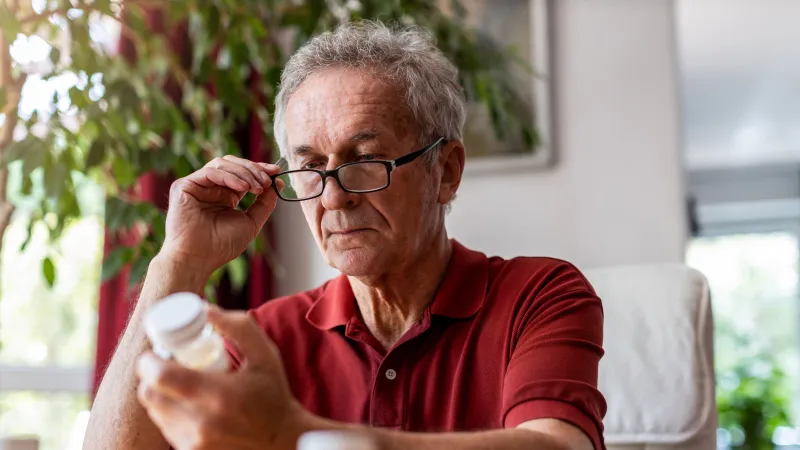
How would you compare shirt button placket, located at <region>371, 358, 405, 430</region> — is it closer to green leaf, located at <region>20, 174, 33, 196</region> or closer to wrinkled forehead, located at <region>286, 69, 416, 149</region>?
wrinkled forehead, located at <region>286, 69, 416, 149</region>

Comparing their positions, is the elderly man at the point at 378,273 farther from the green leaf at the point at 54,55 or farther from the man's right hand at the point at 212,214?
the green leaf at the point at 54,55

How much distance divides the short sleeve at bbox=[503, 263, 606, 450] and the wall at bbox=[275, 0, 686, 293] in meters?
1.21

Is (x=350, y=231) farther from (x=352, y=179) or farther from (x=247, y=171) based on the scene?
(x=247, y=171)

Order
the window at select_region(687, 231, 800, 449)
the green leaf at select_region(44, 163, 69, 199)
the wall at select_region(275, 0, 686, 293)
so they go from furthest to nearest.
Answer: the window at select_region(687, 231, 800, 449) < the wall at select_region(275, 0, 686, 293) < the green leaf at select_region(44, 163, 69, 199)

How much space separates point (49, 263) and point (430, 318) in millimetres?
845

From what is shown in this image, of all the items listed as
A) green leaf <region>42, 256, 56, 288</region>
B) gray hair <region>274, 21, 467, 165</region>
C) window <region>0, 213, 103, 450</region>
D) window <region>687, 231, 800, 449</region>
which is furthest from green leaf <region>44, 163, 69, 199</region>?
window <region>687, 231, 800, 449</region>

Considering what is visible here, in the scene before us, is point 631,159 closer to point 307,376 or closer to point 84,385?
point 307,376

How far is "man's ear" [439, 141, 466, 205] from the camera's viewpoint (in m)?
1.50

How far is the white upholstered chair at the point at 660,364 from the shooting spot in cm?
147

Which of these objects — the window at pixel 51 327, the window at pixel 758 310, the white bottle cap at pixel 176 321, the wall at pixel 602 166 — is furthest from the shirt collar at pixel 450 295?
the window at pixel 758 310

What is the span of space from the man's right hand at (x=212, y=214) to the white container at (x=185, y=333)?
2.20 feet

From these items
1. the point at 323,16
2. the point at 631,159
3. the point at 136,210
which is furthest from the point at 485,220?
the point at 136,210

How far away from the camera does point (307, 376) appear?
145cm

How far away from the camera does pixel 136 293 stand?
225cm
